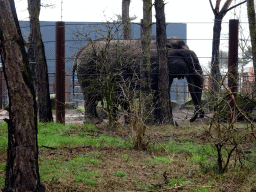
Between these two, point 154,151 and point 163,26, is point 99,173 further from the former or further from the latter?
point 163,26

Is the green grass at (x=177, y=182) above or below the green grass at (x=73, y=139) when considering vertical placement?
below

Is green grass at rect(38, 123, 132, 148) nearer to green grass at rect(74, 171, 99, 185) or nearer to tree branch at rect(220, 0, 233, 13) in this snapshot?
green grass at rect(74, 171, 99, 185)

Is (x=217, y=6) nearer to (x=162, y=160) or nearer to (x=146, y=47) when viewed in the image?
(x=146, y=47)

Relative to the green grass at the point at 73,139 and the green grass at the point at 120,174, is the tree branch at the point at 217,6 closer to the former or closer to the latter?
the green grass at the point at 73,139

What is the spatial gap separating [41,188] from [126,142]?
11.1ft

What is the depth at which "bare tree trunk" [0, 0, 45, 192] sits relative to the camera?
3.94 m

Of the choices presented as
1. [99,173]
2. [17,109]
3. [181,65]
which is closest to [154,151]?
[99,173]

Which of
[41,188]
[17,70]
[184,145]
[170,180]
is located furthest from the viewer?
[184,145]

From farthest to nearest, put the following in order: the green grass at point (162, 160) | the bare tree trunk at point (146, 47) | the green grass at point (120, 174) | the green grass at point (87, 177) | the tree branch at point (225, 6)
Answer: the tree branch at point (225, 6) → the bare tree trunk at point (146, 47) → the green grass at point (162, 160) → the green grass at point (120, 174) → the green grass at point (87, 177)

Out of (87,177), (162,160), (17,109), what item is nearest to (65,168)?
(87,177)

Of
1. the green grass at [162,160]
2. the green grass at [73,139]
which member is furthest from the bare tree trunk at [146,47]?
the green grass at [162,160]

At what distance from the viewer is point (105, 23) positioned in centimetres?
903

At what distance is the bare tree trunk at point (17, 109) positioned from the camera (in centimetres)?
394

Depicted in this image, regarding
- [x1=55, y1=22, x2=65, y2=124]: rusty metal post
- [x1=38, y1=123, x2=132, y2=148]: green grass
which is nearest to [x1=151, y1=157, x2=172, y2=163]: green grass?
[x1=38, y1=123, x2=132, y2=148]: green grass
